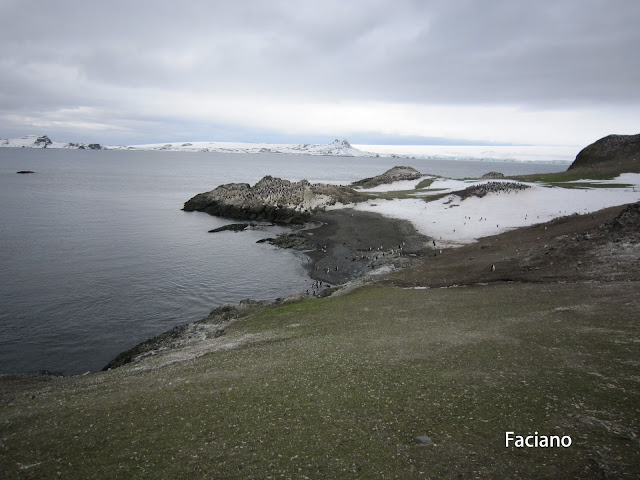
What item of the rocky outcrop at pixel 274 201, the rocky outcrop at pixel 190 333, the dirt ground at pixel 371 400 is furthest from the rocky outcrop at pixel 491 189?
the rocky outcrop at pixel 190 333

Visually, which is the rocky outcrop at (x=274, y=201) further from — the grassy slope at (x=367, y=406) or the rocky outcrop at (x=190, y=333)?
the grassy slope at (x=367, y=406)

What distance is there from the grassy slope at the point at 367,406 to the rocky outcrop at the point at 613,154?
94315 millimetres

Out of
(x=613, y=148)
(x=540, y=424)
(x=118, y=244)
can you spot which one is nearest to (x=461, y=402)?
(x=540, y=424)

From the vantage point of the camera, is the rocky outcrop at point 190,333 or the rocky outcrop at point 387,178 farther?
the rocky outcrop at point 387,178

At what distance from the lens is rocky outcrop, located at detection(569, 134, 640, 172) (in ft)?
313

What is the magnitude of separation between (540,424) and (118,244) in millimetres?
60935

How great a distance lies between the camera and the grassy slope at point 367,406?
35.1 ft

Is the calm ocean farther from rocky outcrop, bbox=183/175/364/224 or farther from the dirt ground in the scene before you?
rocky outcrop, bbox=183/175/364/224

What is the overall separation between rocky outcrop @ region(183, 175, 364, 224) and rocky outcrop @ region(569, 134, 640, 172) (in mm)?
66758

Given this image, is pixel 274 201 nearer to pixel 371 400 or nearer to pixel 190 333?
pixel 190 333

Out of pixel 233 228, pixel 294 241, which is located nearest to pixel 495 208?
pixel 294 241

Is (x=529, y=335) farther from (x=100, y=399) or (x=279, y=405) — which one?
(x=100, y=399)

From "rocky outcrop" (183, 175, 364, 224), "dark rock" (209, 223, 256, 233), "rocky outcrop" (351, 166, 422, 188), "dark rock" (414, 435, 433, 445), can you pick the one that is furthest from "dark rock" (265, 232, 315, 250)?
"rocky outcrop" (351, 166, 422, 188)

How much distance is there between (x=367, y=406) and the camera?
13797 millimetres
